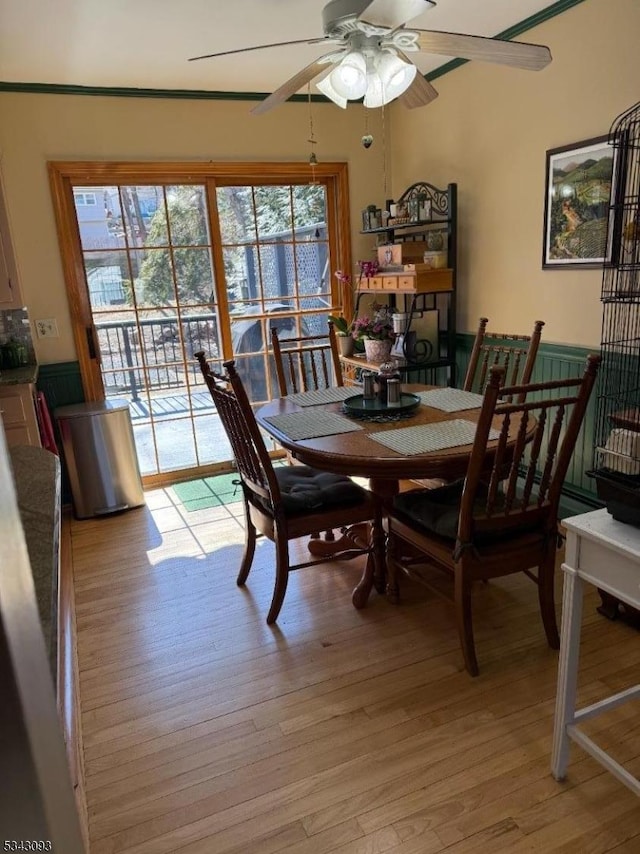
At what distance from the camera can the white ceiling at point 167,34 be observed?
2498mm

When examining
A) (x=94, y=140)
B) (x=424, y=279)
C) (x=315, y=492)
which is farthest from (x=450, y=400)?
(x=94, y=140)

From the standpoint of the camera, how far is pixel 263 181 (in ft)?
13.3

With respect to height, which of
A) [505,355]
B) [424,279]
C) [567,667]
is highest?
[424,279]

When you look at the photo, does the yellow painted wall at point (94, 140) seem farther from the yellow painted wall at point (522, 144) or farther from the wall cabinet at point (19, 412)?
the yellow painted wall at point (522, 144)

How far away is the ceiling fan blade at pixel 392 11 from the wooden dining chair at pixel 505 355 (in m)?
1.18

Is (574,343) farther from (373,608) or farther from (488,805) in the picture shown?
(488,805)

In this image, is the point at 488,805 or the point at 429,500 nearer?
the point at 488,805

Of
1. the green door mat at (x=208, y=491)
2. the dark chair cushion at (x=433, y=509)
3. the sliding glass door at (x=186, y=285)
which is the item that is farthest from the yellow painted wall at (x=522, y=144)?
the green door mat at (x=208, y=491)

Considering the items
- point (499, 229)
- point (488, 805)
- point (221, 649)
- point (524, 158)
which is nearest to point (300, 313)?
point (499, 229)

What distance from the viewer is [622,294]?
236 centimetres

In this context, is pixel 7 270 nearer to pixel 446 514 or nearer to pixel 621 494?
pixel 446 514

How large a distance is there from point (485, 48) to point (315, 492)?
1.71 meters

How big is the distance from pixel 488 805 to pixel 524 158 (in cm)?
295

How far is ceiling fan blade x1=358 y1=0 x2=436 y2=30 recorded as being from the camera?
169 centimetres
